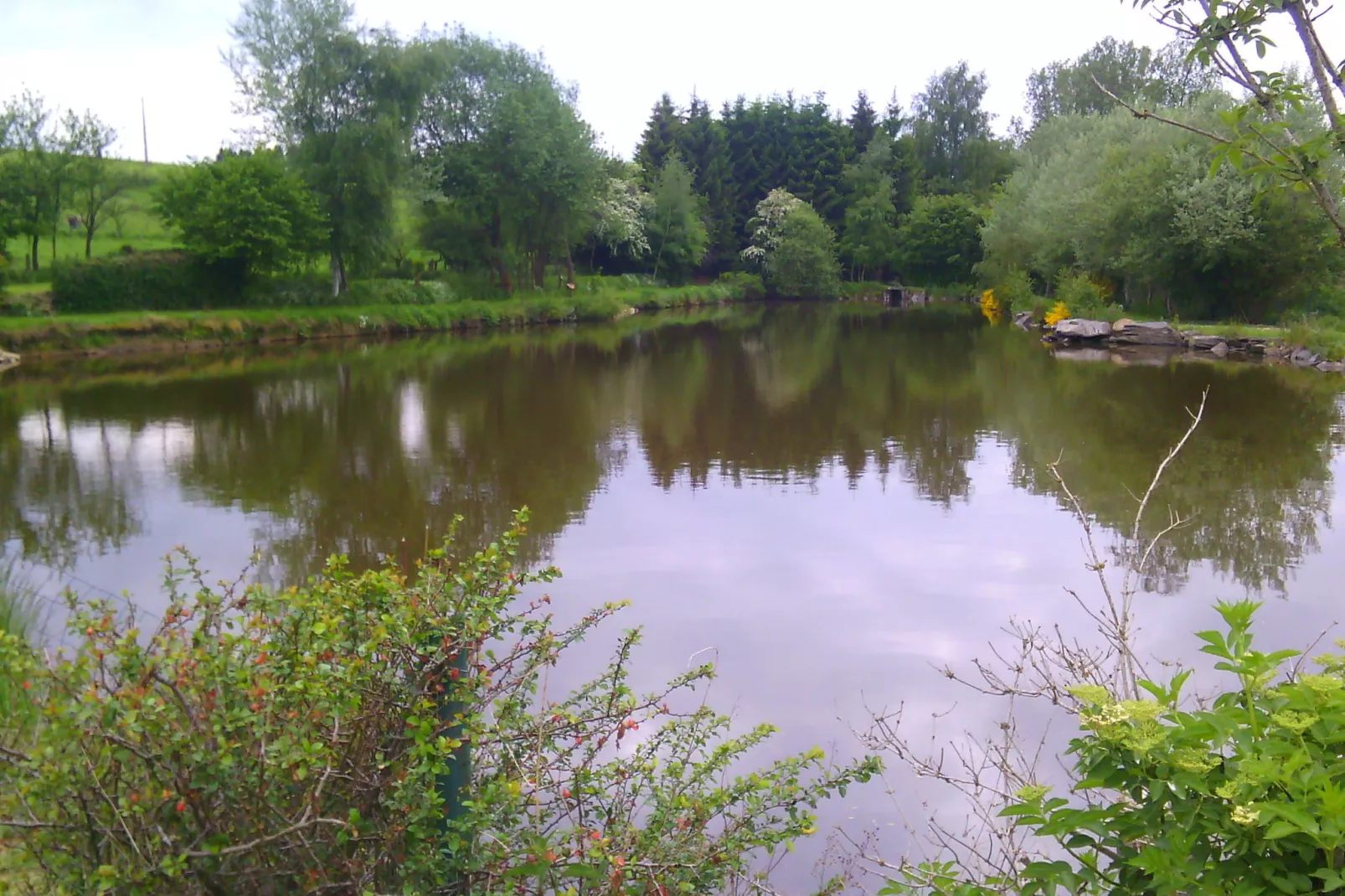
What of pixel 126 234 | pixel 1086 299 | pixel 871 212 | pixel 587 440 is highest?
pixel 871 212

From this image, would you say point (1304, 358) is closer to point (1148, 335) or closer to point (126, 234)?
point (1148, 335)

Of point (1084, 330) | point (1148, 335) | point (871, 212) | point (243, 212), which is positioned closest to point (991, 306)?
point (871, 212)

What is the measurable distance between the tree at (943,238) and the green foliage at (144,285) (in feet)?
125

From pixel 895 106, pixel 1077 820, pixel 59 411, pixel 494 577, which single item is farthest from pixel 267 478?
pixel 895 106

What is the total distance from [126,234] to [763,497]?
35688 mm

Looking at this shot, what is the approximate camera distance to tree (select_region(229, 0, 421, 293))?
108 ft

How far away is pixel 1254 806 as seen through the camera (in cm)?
196

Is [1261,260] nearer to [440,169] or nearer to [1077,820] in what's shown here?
[440,169]

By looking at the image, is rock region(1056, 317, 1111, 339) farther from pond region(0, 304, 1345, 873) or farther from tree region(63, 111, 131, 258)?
tree region(63, 111, 131, 258)

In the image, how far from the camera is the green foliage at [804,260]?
186ft

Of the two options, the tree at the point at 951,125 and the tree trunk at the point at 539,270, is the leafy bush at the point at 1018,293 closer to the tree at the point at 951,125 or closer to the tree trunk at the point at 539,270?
the tree trunk at the point at 539,270

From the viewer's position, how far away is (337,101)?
33.6 meters

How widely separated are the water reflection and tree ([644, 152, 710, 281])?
2798cm

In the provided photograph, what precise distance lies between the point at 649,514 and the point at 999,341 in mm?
22191
